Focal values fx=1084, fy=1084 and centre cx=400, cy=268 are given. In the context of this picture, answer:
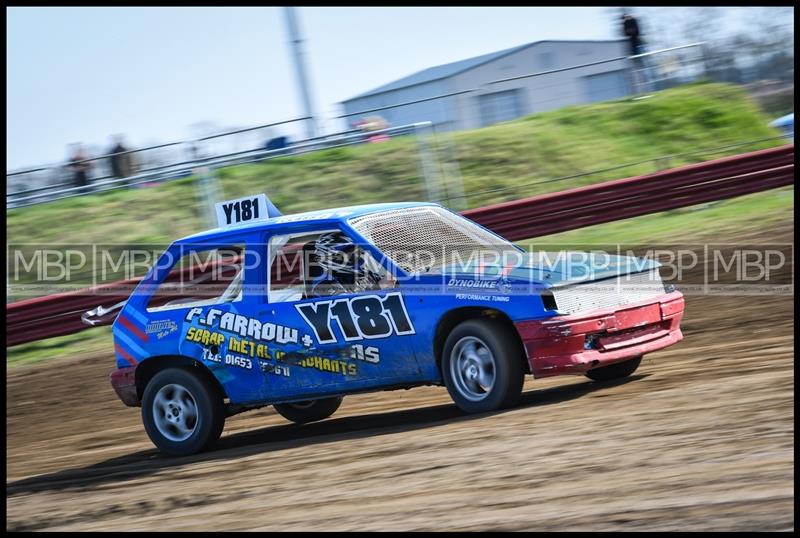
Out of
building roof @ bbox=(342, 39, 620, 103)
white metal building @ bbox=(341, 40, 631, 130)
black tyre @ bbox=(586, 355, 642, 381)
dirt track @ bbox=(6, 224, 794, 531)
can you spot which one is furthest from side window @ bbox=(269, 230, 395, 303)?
building roof @ bbox=(342, 39, 620, 103)

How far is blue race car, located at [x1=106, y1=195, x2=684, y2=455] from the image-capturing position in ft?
23.0

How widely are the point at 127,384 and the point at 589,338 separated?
362cm

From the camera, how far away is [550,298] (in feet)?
22.7

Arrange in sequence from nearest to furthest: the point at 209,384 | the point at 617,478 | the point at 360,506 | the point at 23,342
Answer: the point at 617,478 → the point at 360,506 → the point at 209,384 → the point at 23,342

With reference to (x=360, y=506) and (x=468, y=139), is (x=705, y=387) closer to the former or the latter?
(x=360, y=506)

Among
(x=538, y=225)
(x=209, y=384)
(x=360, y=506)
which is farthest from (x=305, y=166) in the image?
(x=360, y=506)

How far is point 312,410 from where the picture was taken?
917cm

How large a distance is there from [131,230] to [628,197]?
355 inches

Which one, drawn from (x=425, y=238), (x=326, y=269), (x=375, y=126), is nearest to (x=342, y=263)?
(x=326, y=269)

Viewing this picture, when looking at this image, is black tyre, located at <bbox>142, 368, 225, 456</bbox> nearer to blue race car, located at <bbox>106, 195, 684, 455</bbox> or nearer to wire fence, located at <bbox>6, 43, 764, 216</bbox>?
blue race car, located at <bbox>106, 195, 684, 455</bbox>

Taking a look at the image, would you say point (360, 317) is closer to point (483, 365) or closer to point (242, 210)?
point (483, 365)

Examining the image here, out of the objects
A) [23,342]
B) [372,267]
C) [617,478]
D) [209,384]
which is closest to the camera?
[617,478]

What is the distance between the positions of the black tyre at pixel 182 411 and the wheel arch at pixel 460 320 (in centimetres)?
190

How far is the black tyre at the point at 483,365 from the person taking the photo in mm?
6961
